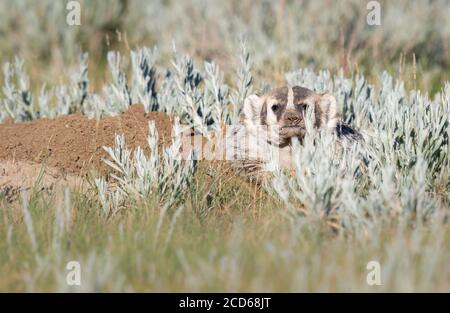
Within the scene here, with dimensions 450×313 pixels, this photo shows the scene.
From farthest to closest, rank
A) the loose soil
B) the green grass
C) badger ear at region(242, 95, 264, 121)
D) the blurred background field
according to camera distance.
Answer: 1. the blurred background field
2. badger ear at region(242, 95, 264, 121)
3. the loose soil
4. the green grass

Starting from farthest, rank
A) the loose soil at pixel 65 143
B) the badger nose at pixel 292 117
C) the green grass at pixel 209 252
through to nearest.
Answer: the loose soil at pixel 65 143, the badger nose at pixel 292 117, the green grass at pixel 209 252

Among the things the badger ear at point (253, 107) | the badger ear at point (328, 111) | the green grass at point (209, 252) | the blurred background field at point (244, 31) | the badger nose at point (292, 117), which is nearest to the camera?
the green grass at point (209, 252)

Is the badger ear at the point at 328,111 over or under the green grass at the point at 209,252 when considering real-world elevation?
over

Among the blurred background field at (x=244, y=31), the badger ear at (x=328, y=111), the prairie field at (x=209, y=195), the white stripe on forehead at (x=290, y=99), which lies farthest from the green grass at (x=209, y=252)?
the blurred background field at (x=244, y=31)

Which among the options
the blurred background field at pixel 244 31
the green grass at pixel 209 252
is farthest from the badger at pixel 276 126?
the blurred background field at pixel 244 31

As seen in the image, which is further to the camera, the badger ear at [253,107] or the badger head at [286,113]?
the badger ear at [253,107]

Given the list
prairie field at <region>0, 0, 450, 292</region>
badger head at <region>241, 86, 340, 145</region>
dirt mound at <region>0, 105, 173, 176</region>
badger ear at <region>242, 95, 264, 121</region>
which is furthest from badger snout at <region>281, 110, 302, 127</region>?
dirt mound at <region>0, 105, 173, 176</region>

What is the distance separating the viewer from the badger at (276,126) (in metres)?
4.63

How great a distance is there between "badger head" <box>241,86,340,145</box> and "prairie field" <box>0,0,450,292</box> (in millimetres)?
183

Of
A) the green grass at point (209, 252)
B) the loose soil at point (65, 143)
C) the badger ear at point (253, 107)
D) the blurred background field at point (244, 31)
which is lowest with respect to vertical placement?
the green grass at point (209, 252)

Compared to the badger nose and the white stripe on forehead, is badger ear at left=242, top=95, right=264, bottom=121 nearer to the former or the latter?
the white stripe on forehead

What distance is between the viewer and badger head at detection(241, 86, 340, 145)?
4.59 metres

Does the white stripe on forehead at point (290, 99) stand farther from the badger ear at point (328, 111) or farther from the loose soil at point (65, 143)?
the loose soil at point (65, 143)

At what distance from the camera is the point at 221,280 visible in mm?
3027
